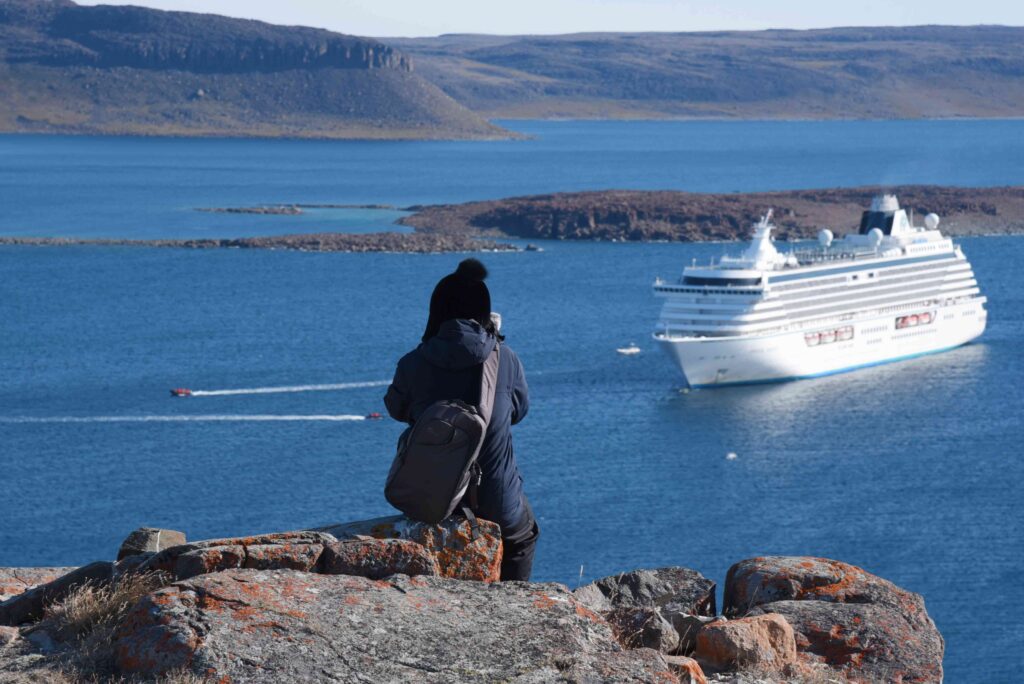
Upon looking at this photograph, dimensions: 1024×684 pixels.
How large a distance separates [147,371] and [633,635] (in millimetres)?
49888

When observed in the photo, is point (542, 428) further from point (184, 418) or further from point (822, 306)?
point (822, 306)

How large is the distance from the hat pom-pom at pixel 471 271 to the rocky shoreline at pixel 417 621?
2.92 feet

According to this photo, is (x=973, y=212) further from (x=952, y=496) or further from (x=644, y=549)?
(x=644, y=549)

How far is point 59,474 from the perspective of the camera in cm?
3928

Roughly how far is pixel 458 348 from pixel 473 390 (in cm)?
16

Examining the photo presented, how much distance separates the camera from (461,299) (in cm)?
590

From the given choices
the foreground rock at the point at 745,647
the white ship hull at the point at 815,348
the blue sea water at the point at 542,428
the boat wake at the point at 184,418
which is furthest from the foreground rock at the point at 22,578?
the white ship hull at the point at 815,348

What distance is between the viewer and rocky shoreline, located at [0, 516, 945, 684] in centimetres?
491

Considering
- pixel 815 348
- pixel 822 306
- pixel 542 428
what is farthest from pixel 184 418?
pixel 822 306

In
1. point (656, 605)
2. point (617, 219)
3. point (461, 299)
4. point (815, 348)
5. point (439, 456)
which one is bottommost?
point (617, 219)

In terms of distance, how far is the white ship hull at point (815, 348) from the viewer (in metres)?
53.5

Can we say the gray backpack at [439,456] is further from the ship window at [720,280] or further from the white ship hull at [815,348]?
the ship window at [720,280]

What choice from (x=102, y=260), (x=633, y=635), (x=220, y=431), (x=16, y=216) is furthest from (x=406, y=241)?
(x=633, y=635)

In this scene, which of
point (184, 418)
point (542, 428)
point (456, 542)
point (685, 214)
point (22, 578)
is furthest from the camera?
point (685, 214)
